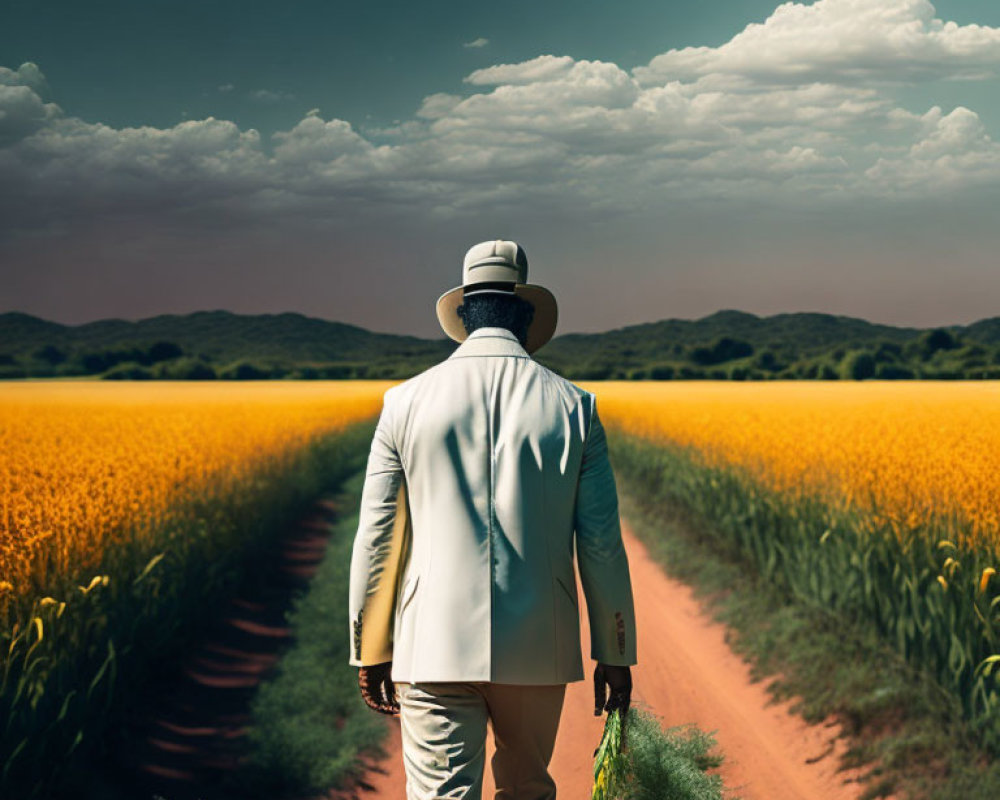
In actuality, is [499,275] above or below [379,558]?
above

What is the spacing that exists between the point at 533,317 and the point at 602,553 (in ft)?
2.84

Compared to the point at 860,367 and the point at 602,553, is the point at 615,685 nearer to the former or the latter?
the point at 602,553

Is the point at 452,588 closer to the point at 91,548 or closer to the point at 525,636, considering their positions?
the point at 525,636

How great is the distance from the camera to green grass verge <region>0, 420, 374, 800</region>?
15.7 ft

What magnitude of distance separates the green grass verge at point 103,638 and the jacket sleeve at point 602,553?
305 cm

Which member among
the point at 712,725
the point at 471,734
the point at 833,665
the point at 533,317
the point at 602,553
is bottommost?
the point at 712,725

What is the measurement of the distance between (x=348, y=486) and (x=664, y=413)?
28.9 ft

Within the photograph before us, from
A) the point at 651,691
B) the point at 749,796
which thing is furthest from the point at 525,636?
the point at 651,691

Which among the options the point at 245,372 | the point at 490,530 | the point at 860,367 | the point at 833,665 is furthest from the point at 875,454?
the point at 245,372

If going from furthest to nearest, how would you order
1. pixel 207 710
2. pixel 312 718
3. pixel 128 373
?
pixel 128 373 → pixel 207 710 → pixel 312 718

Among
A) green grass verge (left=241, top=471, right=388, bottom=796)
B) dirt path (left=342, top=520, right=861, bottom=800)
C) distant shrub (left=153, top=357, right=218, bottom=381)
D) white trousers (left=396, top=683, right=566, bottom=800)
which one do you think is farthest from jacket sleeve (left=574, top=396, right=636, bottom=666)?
distant shrub (left=153, top=357, right=218, bottom=381)

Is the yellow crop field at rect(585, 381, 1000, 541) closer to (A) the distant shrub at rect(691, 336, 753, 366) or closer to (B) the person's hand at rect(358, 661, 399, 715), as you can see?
(B) the person's hand at rect(358, 661, 399, 715)

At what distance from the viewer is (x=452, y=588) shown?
118 inches

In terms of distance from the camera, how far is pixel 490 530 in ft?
9.84
